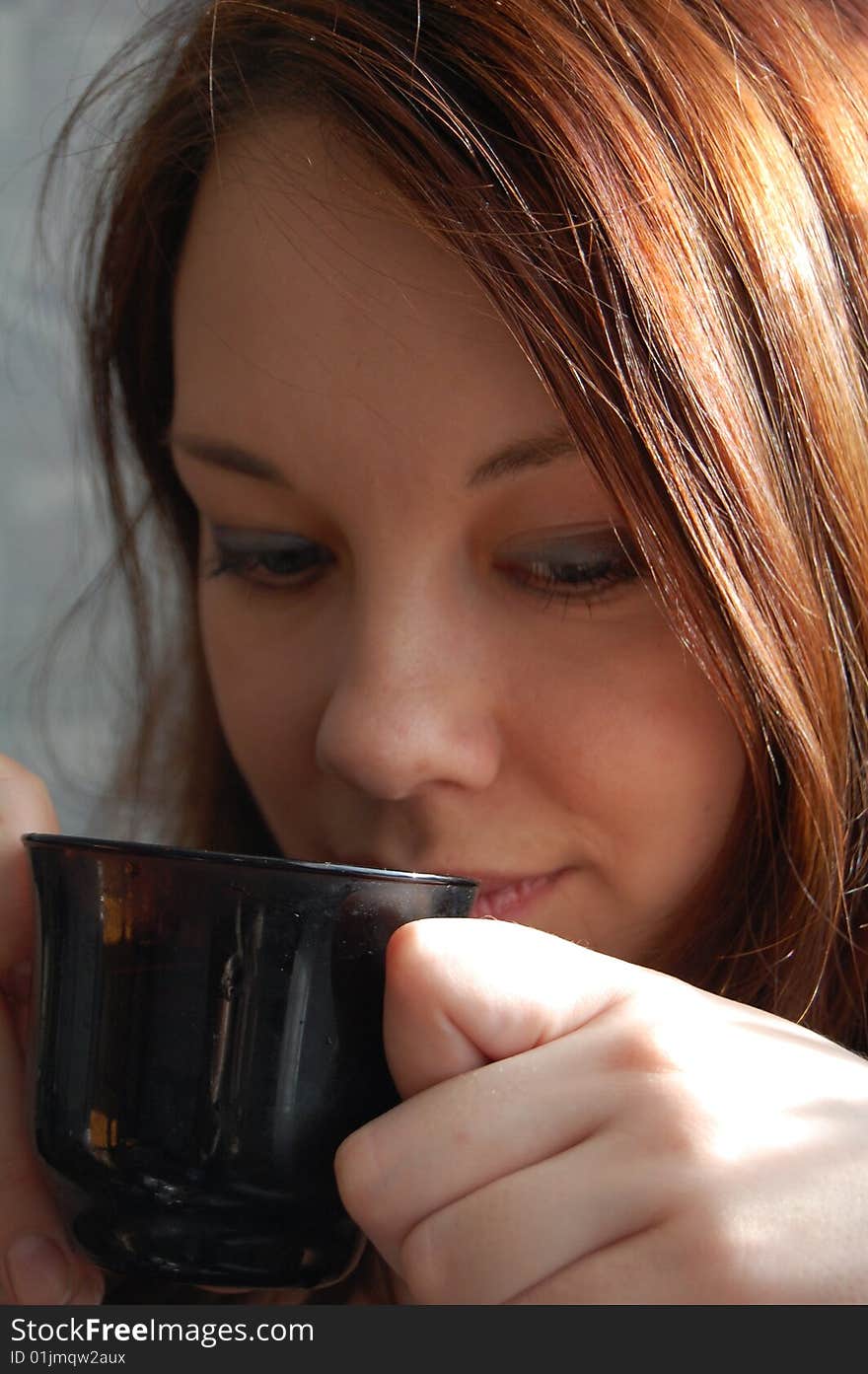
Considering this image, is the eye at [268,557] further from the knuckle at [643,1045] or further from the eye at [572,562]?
the knuckle at [643,1045]

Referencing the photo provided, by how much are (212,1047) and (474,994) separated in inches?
4.9

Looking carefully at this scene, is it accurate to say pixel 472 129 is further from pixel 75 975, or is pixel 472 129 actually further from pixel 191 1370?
pixel 191 1370

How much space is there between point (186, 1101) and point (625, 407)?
46 centimetres

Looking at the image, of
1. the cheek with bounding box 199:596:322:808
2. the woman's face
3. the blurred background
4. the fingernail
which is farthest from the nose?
the blurred background

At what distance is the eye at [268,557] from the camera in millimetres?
982

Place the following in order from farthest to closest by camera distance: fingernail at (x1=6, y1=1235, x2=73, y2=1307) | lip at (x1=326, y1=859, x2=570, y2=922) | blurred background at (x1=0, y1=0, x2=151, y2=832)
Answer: blurred background at (x1=0, y1=0, x2=151, y2=832)
lip at (x1=326, y1=859, x2=570, y2=922)
fingernail at (x1=6, y1=1235, x2=73, y2=1307)

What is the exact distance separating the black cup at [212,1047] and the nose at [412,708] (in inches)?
8.4

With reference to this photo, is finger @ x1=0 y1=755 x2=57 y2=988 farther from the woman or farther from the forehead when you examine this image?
the forehead

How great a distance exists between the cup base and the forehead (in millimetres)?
463

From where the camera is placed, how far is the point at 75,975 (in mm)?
633

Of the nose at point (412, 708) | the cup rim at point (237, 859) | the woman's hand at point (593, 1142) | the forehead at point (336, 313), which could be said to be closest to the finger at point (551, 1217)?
the woman's hand at point (593, 1142)

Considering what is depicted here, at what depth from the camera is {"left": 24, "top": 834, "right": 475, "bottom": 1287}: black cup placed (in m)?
0.59

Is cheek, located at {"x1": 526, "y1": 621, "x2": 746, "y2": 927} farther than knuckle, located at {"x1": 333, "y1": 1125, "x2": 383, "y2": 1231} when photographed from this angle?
Yes

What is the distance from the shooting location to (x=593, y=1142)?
0.60m
